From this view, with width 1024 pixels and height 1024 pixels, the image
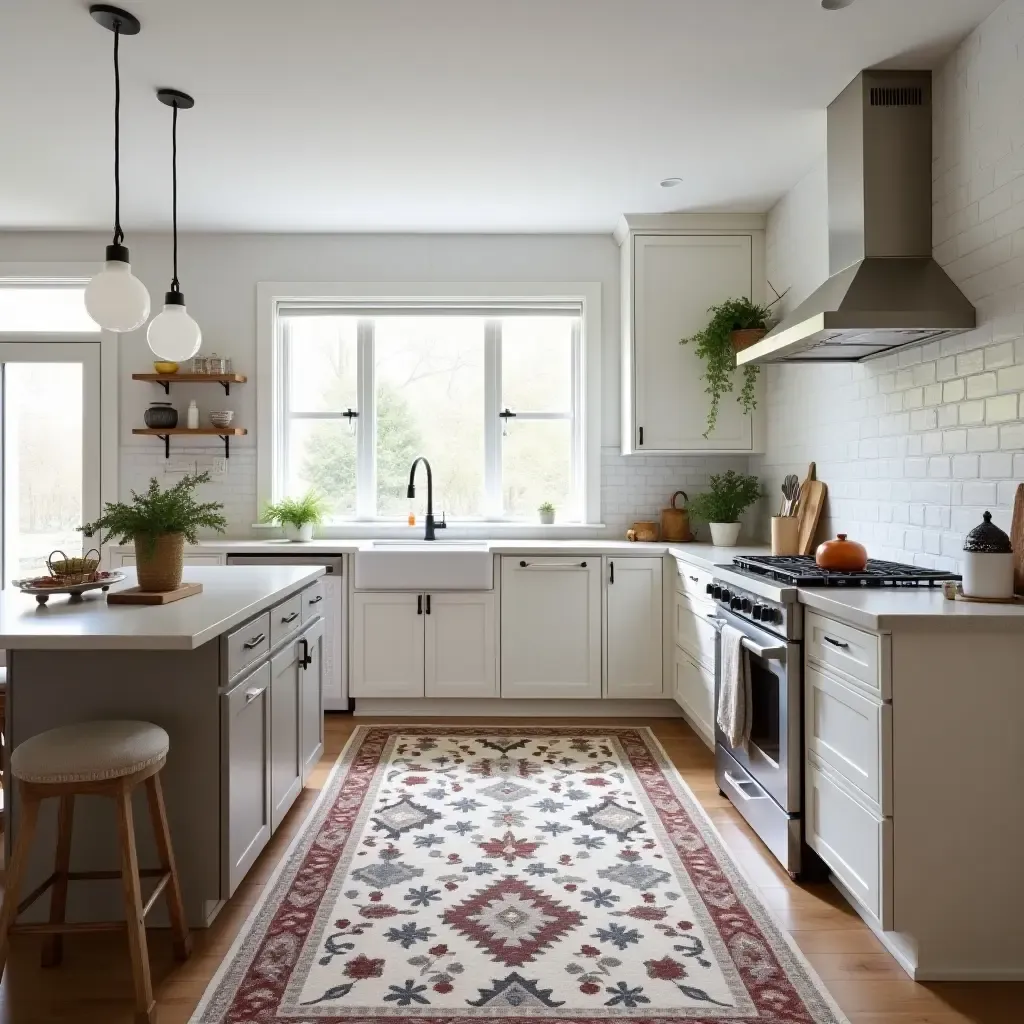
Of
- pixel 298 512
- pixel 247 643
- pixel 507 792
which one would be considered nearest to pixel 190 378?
pixel 298 512

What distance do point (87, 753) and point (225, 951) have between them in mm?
739

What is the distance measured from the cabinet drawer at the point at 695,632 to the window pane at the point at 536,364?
5.12 ft

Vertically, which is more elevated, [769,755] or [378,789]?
[769,755]

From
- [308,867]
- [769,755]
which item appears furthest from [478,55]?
[308,867]

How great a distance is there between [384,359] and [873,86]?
306 centimetres

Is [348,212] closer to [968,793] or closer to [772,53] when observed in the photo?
[772,53]

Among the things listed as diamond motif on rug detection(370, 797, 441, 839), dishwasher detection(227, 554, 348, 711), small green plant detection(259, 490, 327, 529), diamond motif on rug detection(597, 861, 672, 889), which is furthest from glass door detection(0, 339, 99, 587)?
diamond motif on rug detection(597, 861, 672, 889)

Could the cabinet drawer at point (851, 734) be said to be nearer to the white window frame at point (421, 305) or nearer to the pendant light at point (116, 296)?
the pendant light at point (116, 296)

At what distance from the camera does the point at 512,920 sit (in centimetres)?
231

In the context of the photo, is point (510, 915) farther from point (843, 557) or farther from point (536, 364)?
point (536, 364)

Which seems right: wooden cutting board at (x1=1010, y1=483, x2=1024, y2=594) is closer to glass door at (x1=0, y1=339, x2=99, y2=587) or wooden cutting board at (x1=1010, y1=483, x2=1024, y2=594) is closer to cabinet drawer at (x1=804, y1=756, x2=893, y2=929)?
cabinet drawer at (x1=804, y1=756, x2=893, y2=929)

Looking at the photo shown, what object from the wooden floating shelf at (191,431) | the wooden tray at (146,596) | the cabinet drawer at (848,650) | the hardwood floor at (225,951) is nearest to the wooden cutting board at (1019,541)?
the cabinet drawer at (848,650)

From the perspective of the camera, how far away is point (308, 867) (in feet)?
8.70

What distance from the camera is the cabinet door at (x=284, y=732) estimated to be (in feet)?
8.95
